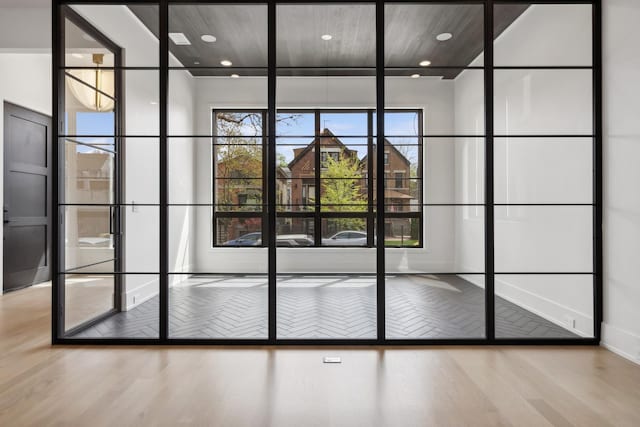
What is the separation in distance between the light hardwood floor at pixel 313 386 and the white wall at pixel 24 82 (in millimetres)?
3493

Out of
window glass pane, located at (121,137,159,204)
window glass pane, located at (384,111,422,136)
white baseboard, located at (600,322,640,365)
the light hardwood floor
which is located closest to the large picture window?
window glass pane, located at (384,111,422,136)

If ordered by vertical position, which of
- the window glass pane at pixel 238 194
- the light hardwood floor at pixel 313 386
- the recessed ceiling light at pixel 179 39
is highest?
the recessed ceiling light at pixel 179 39

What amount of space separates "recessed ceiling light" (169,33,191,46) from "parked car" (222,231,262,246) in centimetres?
165

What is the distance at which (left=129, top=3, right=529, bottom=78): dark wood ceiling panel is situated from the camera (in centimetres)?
299

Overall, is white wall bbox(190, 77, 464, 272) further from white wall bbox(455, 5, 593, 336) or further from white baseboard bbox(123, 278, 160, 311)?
white baseboard bbox(123, 278, 160, 311)

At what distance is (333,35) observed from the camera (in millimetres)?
3012

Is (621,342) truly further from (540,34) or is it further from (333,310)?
(540,34)

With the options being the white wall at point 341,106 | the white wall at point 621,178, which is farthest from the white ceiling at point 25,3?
the white wall at point 621,178

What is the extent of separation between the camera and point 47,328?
11.2 feet

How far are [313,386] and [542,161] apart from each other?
2.48 m

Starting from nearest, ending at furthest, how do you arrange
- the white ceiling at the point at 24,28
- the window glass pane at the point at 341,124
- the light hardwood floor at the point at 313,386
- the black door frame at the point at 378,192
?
the light hardwood floor at the point at 313,386 → the black door frame at the point at 378,192 → the window glass pane at the point at 341,124 → the white ceiling at the point at 24,28

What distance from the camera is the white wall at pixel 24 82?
4836 millimetres

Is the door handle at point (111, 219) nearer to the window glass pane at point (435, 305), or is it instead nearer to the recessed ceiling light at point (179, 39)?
the recessed ceiling light at point (179, 39)

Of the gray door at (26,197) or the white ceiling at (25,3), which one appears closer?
the white ceiling at (25,3)
